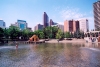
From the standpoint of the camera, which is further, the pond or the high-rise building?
the high-rise building

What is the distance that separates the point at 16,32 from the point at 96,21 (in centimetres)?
7479

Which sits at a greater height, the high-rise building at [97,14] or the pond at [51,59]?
the high-rise building at [97,14]

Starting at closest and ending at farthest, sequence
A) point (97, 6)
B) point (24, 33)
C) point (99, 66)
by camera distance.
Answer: point (99, 66), point (24, 33), point (97, 6)

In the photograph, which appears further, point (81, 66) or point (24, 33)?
point (24, 33)

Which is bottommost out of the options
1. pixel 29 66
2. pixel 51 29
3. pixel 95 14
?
pixel 29 66

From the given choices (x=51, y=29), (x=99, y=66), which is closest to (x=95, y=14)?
(x=51, y=29)

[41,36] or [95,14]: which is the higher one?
[95,14]

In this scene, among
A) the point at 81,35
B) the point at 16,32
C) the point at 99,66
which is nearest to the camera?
the point at 99,66

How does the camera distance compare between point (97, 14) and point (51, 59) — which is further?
point (97, 14)

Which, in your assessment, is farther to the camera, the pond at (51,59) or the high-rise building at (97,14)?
the high-rise building at (97,14)

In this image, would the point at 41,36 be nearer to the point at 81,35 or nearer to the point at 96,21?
the point at 81,35

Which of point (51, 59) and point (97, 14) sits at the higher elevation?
point (97, 14)

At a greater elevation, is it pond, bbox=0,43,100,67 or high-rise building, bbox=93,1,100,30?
high-rise building, bbox=93,1,100,30

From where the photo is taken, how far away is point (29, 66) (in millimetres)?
15555
